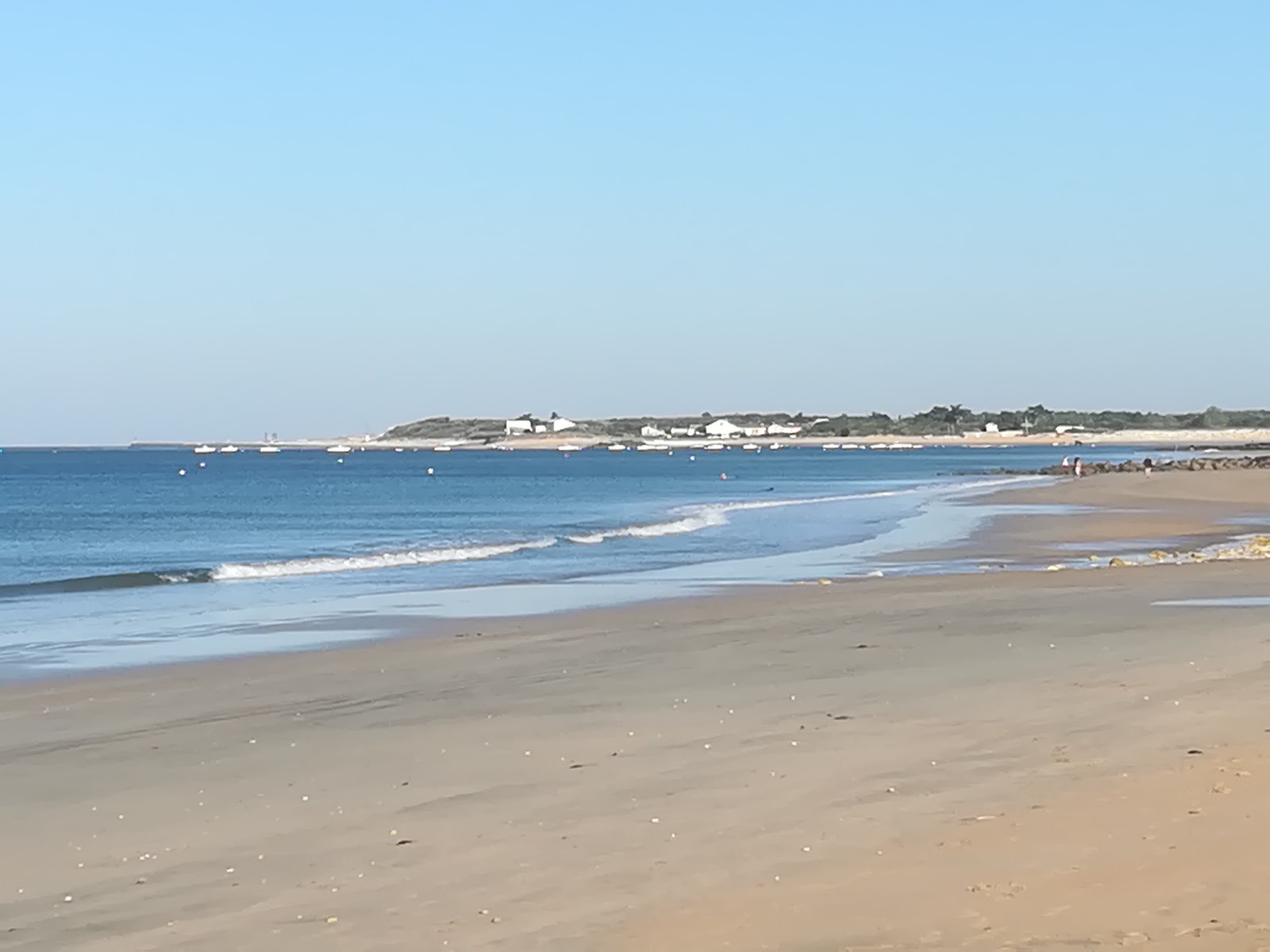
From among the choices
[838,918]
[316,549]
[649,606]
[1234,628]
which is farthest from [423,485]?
[838,918]

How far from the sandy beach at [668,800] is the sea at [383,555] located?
5805 mm

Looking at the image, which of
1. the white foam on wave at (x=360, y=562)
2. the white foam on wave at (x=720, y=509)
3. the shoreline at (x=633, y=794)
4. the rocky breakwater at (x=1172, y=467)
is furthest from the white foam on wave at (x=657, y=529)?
the rocky breakwater at (x=1172, y=467)

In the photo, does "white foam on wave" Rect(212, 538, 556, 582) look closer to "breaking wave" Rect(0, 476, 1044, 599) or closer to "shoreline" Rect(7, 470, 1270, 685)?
"breaking wave" Rect(0, 476, 1044, 599)

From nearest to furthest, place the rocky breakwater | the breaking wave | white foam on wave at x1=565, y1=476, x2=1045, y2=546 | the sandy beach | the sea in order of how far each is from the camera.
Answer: the sandy beach
the sea
the breaking wave
white foam on wave at x1=565, y1=476, x2=1045, y2=546
the rocky breakwater

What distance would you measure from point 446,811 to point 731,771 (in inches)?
72.6

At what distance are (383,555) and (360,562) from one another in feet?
6.61

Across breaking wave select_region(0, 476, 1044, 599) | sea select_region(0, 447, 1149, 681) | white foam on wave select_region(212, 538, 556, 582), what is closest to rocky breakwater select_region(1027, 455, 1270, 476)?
sea select_region(0, 447, 1149, 681)

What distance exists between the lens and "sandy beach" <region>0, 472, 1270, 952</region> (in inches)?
268

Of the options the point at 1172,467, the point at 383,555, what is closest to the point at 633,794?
the point at 383,555

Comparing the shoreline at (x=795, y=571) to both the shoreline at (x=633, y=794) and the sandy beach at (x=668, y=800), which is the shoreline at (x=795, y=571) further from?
the shoreline at (x=633, y=794)

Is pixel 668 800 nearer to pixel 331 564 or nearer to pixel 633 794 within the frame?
pixel 633 794

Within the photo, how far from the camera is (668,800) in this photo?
908 centimetres

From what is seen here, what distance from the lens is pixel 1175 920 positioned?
6.32m

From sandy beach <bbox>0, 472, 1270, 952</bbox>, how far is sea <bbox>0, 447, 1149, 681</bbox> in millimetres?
5805
